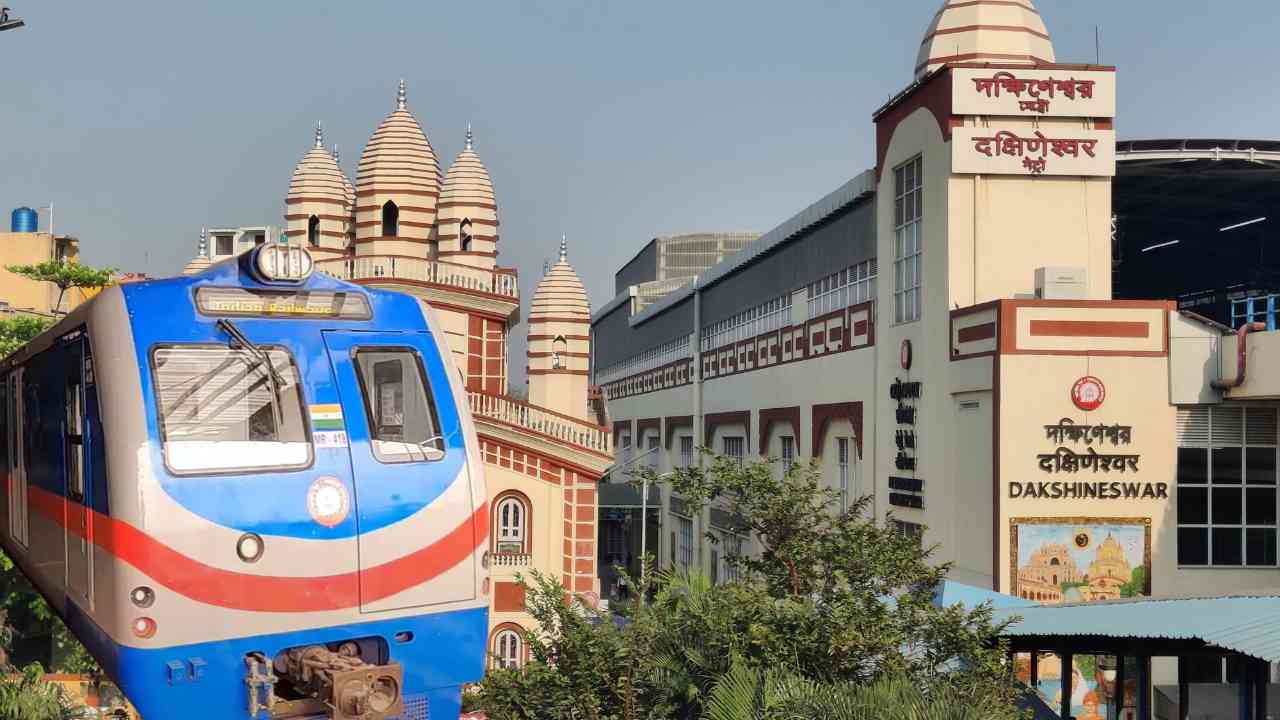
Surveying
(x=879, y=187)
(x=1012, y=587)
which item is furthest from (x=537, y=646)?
(x=879, y=187)

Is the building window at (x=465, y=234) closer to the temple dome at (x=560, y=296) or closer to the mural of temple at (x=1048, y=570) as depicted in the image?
the temple dome at (x=560, y=296)

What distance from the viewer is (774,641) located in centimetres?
1204

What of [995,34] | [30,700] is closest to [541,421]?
[995,34]

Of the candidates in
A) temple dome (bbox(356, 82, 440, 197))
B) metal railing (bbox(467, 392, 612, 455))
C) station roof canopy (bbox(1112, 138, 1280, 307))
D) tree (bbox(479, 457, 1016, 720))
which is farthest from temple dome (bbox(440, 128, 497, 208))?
tree (bbox(479, 457, 1016, 720))

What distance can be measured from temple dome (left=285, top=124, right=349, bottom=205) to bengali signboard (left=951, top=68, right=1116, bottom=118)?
22183 mm

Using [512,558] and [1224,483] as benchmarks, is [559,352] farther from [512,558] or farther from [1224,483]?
[1224,483]

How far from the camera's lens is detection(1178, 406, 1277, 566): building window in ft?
83.4

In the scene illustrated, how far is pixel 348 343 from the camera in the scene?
1008cm

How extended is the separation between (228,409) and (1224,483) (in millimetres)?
20931

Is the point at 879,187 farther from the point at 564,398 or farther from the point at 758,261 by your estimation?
the point at 564,398

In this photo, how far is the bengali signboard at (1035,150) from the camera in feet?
89.8

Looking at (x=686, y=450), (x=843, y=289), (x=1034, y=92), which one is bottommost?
(x=686, y=450)

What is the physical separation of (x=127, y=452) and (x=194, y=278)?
1441 millimetres

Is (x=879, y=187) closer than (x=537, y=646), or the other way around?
(x=537, y=646)
